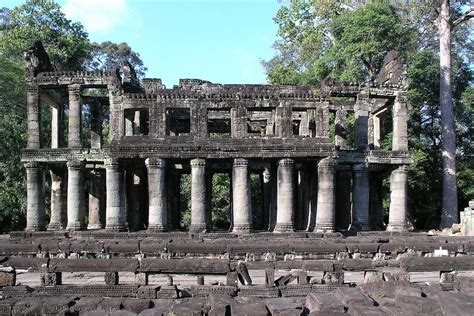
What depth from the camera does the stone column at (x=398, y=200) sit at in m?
20.5

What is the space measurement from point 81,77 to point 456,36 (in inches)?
965

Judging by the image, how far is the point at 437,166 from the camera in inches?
1150

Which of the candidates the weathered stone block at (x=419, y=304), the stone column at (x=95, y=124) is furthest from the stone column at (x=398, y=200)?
the weathered stone block at (x=419, y=304)

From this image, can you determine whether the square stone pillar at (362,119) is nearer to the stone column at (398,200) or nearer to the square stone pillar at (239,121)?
the stone column at (398,200)

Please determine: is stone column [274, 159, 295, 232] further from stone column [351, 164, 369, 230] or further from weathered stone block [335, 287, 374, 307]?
weathered stone block [335, 287, 374, 307]

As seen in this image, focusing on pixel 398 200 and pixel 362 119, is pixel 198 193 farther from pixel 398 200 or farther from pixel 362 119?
pixel 398 200

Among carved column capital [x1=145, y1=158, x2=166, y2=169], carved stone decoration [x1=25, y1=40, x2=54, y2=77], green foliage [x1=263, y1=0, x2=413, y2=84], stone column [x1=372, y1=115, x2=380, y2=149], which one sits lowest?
carved column capital [x1=145, y1=158, x2=166, y2=169]

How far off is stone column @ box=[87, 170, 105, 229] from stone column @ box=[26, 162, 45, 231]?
3125mm

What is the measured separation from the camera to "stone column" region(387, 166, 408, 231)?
67.4ft

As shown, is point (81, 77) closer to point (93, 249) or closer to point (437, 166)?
point (93, 249)

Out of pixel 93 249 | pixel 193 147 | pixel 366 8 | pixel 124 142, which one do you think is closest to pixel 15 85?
pixel 124 142

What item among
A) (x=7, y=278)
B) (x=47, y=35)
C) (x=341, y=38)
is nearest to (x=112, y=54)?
(x=47, y=35)

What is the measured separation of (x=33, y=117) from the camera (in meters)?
20.7

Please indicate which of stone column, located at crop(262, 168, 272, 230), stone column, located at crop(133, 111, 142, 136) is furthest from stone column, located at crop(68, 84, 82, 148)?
stone column, located at crop(262, 168, 272, 230)
